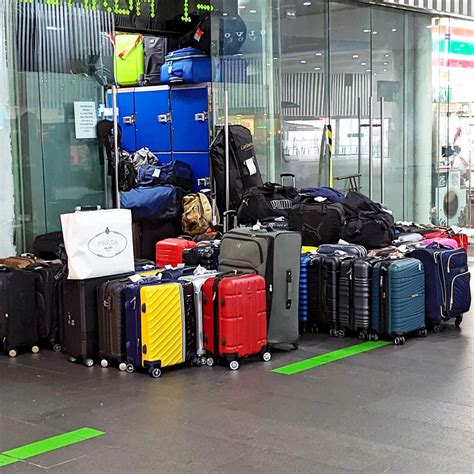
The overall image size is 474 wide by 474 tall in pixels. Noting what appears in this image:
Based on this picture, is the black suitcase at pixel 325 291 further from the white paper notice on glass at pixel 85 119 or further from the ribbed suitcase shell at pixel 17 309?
the white paper notice on glass at pixel 85 119

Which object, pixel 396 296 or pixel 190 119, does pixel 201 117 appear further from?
pixel 396 296

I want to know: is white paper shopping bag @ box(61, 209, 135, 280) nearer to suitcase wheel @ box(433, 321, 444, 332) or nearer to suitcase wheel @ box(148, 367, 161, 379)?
suitcase wheel @ box(148, 367, 161, 379)

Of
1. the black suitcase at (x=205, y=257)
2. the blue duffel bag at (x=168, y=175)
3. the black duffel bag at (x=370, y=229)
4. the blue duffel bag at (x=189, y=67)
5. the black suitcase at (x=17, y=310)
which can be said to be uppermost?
the blue duffel bag at (x=189, y=67)

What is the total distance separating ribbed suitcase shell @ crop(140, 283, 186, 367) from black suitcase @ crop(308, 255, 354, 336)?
145 cm

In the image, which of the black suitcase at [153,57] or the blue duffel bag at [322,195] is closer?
the blue duffel bag at [322,195]

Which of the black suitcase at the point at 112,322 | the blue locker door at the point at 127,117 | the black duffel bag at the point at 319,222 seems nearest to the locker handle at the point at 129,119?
the blue locker door at the point at 127,117

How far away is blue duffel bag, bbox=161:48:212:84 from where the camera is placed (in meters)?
10.2

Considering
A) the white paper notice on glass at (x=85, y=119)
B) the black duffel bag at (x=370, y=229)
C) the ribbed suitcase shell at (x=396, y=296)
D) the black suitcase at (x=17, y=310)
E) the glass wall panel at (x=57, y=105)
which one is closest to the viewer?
the black suitcase at (x=17, y=310)

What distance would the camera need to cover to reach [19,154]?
8.23 meters

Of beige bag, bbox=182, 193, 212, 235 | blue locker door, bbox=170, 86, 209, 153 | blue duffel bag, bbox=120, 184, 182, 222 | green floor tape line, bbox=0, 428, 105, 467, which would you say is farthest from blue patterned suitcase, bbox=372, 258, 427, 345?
blue locker door, bbox=170, 86, 209, 153

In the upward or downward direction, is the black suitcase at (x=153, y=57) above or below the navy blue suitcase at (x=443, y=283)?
above

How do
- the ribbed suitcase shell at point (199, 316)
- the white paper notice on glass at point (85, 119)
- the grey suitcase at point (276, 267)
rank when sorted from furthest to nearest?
1. the white paper notice on glass at point (85, 119)
2. the grey suitcase at point (276, 267)
3. the ribbed suitcase shell at point (199, 316)

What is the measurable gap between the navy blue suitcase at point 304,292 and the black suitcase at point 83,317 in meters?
1.54

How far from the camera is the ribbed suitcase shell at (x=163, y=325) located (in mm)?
5965
